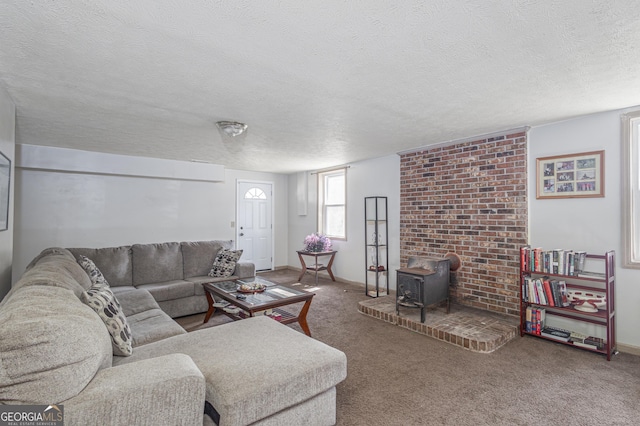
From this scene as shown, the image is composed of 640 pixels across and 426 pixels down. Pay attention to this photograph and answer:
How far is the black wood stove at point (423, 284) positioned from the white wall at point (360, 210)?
46.3 inches

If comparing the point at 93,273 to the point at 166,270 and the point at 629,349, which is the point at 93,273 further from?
the point at 629,349

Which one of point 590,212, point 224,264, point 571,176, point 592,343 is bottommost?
point 592,343

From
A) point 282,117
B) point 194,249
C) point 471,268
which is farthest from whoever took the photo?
point 194,249

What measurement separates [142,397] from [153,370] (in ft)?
0.46

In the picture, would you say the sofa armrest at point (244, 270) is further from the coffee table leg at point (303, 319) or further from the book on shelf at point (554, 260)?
the book on shelf at point (554, 260)

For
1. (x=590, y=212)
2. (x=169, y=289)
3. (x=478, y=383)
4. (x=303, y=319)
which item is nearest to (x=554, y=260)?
(x=590, y=212)

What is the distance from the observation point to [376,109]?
2906mm

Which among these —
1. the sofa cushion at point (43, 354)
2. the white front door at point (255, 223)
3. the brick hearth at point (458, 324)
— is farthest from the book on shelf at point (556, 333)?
the white front door at point (255, 223)

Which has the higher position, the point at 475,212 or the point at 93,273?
the point at 475,212

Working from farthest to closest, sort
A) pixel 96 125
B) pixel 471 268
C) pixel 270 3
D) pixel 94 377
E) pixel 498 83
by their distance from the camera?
1. pixel 471 268
2. pixel 96 125
3. pixel 498 83
4. pixel 270 3
5. pixel 94 377

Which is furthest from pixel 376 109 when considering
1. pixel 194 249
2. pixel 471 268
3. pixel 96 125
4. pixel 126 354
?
pixel 194 249

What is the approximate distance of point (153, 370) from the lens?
1421mm

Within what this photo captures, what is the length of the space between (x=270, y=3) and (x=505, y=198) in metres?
3.36

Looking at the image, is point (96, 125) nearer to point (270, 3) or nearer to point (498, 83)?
point (270, 3)
